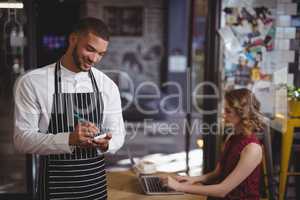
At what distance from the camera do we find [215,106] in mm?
3920

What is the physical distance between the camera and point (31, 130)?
5.93 feet

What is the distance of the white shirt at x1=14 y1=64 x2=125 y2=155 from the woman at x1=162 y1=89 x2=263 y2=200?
1.50ft

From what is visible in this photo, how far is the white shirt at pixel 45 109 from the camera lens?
178 centimetres

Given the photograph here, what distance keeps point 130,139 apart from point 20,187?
2845mm

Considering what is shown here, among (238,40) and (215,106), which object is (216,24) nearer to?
(238,40)

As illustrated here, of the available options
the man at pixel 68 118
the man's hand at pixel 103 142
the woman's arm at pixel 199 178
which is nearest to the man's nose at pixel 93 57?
the man at pixel 68 118

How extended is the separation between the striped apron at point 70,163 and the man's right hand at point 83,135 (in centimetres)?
13

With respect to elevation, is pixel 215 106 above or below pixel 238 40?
below

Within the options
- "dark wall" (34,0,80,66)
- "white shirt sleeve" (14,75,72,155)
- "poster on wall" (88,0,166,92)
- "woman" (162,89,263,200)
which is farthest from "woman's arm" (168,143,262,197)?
"dark wall" (34,0,80,66)

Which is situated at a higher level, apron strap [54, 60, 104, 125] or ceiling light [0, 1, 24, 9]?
ceiling light [0, 1, 24, 9]

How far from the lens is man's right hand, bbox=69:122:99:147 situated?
1.72m

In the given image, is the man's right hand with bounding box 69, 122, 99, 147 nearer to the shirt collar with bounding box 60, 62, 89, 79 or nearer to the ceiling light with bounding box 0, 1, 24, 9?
the shirt collar with bounding box 60, 62, 89, 79

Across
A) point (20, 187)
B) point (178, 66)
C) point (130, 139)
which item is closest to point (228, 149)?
point (20, 187)

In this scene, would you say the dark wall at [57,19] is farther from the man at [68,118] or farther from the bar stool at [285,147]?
the man at [68,118]
